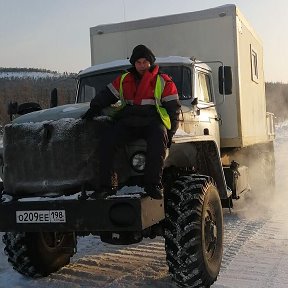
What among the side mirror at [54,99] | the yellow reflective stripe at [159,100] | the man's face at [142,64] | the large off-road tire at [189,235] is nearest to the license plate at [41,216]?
the large off-road tire at [189,235]

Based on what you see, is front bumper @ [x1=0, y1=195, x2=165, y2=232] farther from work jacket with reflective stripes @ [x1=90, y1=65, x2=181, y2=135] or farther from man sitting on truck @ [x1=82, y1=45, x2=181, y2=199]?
work jacket with reflective stripes @ [x1=90, y1=65, x2=181, y2=135]

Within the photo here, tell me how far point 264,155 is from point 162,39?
4804 millimetres

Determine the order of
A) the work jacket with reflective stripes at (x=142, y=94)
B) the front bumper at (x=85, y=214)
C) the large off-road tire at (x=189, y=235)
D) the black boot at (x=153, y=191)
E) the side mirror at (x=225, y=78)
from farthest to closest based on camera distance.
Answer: the side mirror at (x=225, y=78)
the work jacket with reflective stripes at (x=142, y=94)
the large off-road tire at (x=189, y=235)
the black boot at (x=153, y=191)
the front bumper at (x=85, y=214)

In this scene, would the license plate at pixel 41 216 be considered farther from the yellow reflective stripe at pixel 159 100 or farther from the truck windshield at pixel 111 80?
the truck windshield at pixel 111 80

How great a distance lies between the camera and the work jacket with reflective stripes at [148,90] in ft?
15.2

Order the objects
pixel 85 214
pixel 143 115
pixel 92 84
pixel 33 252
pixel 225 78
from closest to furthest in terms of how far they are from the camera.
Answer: pixel 85 214 < pixel 143 115 < pixel 33 252 < pixel 225 78 < pixel 92 84

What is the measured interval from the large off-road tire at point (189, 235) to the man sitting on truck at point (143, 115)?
1.29 feet

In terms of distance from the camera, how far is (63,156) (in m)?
4.46

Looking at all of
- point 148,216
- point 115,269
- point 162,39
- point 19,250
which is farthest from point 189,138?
point 162,39

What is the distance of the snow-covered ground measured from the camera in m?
5.05

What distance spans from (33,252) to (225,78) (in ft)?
11.6

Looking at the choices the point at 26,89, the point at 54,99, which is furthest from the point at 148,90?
the point at 26,89

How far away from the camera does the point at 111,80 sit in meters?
6.77

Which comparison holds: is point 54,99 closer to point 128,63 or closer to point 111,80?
point 111,80
